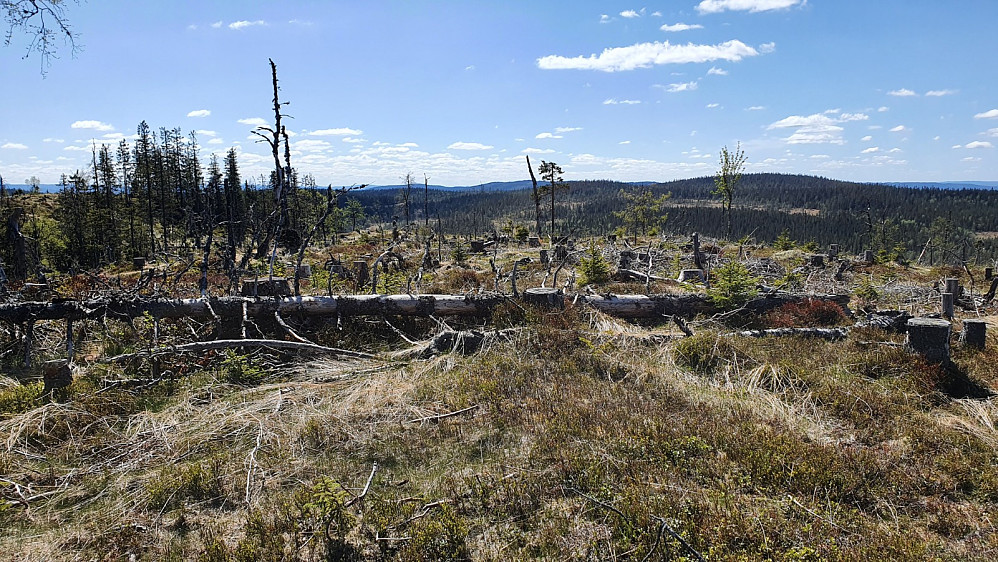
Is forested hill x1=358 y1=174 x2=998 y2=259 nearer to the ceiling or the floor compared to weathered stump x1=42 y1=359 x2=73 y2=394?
nearer to the ceiling

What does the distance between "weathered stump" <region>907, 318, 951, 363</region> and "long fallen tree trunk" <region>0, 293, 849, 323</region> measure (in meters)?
3.44

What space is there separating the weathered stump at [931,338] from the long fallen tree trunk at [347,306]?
11.3 feet

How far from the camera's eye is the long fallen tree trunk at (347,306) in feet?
23.7

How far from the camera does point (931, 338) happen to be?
6496mm

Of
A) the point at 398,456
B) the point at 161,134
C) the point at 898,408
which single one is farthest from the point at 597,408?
the point at 161,134

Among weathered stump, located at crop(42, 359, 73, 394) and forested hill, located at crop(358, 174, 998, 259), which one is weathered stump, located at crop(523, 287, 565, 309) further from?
forested hill, located at crop(358, 174, 998, 259)

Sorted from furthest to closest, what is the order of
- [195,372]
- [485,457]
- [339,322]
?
[339,322]
[195,372]
[485,457]

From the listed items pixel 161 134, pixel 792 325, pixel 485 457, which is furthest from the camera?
pixel 161 134

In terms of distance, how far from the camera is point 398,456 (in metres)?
4.67

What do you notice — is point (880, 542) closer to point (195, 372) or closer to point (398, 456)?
point (398, 456)

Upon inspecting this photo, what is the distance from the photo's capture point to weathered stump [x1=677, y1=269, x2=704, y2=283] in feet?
47.5

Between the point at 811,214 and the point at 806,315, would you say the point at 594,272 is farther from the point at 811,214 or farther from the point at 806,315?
the point at 811,214

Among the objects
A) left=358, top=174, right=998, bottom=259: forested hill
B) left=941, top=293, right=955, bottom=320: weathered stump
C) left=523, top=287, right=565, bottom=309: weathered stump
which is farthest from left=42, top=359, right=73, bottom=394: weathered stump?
left=358, top=174, right=998, bottom=259: forested hill

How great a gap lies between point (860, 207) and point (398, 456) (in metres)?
181
